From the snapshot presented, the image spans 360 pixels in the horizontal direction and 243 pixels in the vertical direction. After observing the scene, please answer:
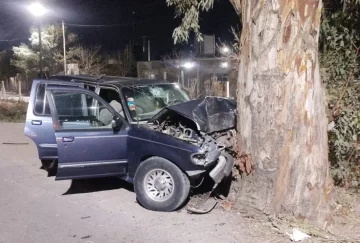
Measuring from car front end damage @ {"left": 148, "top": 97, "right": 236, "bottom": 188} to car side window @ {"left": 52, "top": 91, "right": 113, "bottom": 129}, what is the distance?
0.82 metres

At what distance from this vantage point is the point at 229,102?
6746 millimetres

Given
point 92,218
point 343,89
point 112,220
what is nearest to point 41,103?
point 92,218

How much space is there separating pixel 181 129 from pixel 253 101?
123cm

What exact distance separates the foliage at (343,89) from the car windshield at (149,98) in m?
2.86

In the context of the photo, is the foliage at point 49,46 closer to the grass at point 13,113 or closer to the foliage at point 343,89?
the grass at point 13,113

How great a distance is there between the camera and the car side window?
20.3ft

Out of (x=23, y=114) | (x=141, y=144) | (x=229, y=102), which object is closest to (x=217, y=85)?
(x=23, y=114)

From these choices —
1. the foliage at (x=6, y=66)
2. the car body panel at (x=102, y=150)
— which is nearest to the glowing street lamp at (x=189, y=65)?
the car body panel at (x=102, y=150)

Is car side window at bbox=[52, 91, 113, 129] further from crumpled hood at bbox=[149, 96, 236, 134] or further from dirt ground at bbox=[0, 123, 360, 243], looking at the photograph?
dirt ground at bbox=[0, 123, 360, 243]

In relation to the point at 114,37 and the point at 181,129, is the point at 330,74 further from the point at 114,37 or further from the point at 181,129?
the point at 114,37

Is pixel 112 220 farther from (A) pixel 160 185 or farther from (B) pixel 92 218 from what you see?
(A) pixel 160 185

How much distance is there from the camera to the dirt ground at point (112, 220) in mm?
4812

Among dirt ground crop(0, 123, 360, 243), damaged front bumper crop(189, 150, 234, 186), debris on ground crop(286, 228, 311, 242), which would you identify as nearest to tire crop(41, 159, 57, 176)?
dirt ground crop(0, 123, 360, 243)

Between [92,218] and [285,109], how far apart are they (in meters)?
3.11
